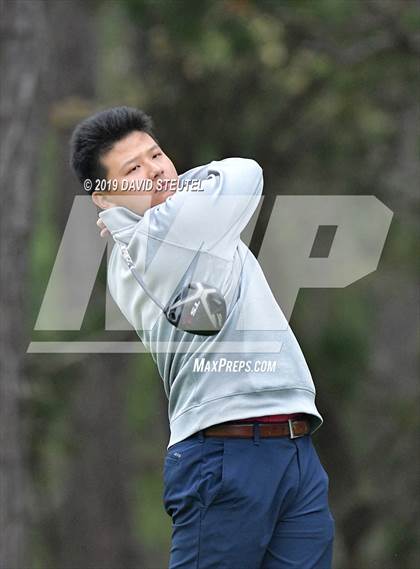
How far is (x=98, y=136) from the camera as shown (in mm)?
3619

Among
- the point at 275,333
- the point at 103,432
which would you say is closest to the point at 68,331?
the point at 103,432

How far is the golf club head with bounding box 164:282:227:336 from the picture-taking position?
10.7 feet

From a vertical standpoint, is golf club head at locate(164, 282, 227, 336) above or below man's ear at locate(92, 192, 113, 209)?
below

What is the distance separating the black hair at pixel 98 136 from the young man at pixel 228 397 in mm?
131

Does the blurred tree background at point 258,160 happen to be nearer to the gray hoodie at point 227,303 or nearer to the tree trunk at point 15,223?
the tree trunk at point 15,223

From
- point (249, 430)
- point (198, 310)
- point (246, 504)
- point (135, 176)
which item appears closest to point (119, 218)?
point (135, 176)

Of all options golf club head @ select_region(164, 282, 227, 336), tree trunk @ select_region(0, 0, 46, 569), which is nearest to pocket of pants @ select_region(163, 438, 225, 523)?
golf club head @ select_region(164, 282, 227, 336)

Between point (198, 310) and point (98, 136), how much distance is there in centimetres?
67

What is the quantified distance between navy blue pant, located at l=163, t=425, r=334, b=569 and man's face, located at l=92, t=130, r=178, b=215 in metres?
0.66

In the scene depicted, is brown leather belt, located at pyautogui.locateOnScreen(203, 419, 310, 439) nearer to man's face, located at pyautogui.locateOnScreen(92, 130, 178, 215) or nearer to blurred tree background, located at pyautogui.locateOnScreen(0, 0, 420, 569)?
man's face, located at pyautogui.locateOnScreen(92, 130, 178, 215)

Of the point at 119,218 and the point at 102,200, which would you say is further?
the point at 102,200

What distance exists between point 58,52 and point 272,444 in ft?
33.6

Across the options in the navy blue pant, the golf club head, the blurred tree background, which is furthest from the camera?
the blurred tree background

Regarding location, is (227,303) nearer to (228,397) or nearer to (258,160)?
(228,397)
